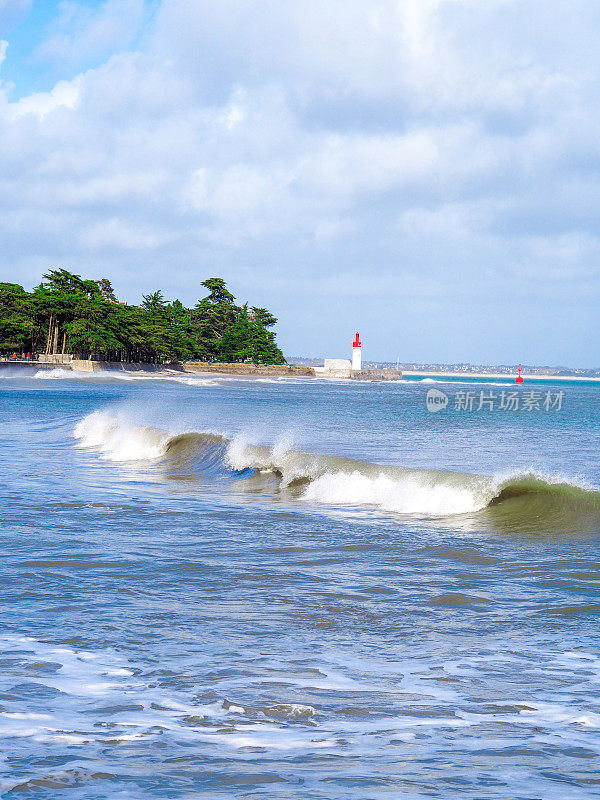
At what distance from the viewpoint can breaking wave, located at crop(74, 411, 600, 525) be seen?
1136 centimetres

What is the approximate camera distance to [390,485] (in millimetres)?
12805

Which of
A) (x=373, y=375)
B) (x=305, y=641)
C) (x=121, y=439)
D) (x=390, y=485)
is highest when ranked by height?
(x=373, y=375)

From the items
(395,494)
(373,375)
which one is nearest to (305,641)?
(395,494)

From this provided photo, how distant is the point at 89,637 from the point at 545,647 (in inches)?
119

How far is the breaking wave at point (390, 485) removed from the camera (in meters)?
11.4

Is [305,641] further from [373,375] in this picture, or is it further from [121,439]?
[373,375]

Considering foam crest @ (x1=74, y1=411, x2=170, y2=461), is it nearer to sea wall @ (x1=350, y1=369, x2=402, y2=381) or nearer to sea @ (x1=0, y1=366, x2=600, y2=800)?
sea @ (x1=0, y1=366, x2=600, y2=800)

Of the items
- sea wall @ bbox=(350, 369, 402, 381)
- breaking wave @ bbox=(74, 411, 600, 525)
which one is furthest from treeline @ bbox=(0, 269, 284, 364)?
breaking wave @ bbox=(74, 411, 600, 525)

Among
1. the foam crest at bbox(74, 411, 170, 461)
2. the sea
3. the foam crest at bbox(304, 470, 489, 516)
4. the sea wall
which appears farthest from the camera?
the sea wall

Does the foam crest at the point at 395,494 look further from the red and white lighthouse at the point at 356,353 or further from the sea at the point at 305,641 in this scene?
the red and white lighthouse at the point at 356,353

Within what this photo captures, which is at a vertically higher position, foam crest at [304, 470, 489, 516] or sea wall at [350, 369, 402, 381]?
sea wall at [350, 369, 402, 381]

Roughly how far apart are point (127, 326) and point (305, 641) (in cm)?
10619

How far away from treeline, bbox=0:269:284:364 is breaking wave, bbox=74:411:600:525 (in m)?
86.5

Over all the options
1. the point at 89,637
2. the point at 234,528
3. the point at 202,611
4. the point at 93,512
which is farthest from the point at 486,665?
the point at 93,512
